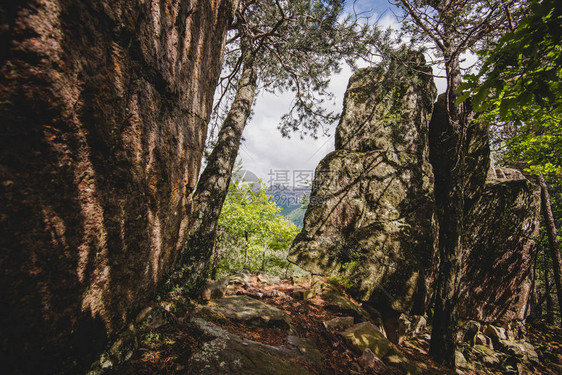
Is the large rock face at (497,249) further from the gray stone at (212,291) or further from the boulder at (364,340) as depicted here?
the gray stone at (212,291)

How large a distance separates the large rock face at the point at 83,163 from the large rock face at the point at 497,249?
902 cm

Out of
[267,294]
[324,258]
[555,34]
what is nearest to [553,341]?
[324,258]

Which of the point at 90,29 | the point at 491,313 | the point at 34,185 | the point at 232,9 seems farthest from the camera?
the point at 491,313

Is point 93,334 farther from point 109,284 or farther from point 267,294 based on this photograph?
point 267,294

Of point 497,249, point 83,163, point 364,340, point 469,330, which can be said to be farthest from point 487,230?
point 83,163

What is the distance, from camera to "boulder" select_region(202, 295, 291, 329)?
284 cm

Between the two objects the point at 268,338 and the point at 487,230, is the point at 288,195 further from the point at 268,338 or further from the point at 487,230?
the point at 268,338

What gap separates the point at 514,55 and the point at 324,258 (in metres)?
4.98

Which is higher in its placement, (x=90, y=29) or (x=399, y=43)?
(x=399, y=43)

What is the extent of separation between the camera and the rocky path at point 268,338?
1785 mm

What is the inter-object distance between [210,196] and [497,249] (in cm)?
953

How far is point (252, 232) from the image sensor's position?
11.0 meters

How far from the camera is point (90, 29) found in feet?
4.14

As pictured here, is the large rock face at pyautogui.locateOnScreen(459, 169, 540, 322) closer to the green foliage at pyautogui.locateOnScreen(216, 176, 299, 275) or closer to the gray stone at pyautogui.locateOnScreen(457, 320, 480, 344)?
the gray stone at pyautogui.locateOnScreen(457, 320, 480, 344)
